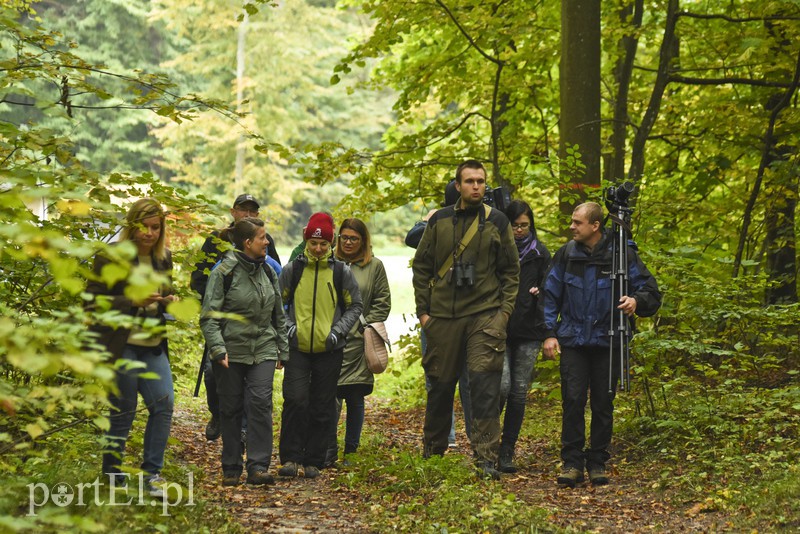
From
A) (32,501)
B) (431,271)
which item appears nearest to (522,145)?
(431,271)

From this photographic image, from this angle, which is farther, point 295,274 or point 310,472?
point 295,274

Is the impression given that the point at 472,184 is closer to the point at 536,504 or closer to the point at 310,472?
the point at 536,504

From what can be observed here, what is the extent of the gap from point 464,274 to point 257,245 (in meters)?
1.70

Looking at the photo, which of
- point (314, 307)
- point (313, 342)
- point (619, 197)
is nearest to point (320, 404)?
point (313, 342)

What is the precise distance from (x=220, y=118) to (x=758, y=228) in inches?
987

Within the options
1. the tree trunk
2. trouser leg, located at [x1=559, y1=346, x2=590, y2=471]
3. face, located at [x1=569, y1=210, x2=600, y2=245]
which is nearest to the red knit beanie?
face, located at [x1=569, y1=210, x2=600, y2=245]

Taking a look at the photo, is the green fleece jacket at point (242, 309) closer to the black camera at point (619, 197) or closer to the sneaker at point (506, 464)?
the sneaker at point (506, 464)

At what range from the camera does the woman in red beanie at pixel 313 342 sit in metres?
7.47

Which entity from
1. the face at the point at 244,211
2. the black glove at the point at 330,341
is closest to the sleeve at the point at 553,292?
the black glove at the point at 330,341

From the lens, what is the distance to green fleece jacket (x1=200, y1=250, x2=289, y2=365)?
681 cm

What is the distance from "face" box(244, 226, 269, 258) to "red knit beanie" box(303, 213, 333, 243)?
56 centimetres

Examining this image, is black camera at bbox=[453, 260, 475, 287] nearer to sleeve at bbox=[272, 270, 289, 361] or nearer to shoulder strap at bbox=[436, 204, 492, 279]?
shoulder strap at bbox=[436, 204, 492, 279]

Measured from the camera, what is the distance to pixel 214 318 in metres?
6.75

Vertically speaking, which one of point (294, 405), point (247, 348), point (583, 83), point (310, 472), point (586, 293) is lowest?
point (310, 472)
